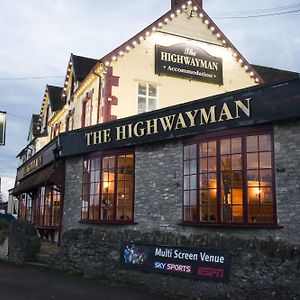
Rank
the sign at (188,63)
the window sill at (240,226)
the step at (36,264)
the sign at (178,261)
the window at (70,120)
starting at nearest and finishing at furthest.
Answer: the window sill at (240,226) < the sign at (178,261) < the step at (36,264) < the sign at (188,63) < the window at (70,120)

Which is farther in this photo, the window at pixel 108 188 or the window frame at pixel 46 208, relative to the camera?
the window frame at pixel 46 208

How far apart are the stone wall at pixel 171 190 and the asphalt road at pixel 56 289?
1.81 metres

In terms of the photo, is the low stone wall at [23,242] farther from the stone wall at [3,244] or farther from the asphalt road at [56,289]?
the asphalt road at [56,289]

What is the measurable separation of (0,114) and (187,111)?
Result: 13.8m

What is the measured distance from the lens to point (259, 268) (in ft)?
30.0

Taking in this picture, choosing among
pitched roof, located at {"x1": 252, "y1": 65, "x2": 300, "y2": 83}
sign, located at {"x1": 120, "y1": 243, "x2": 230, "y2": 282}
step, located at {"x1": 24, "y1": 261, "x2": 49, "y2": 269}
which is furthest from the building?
pitched roof, located at {"x1": 252, "y1": 65, "x2": 300, "y2": 83}

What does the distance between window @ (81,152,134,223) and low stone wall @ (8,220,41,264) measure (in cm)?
264

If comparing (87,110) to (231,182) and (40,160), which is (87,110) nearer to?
(40,160)

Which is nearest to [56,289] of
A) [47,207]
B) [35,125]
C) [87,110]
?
[47,207]

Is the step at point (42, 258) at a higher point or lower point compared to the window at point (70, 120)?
lower

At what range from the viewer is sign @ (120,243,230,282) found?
32.3ft

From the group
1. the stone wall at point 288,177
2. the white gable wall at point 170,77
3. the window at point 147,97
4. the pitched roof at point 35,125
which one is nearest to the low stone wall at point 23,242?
the white gable wall at point 170,77

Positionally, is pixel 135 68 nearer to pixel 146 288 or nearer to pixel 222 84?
pixel 222 84

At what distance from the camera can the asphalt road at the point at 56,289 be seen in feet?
32.9
